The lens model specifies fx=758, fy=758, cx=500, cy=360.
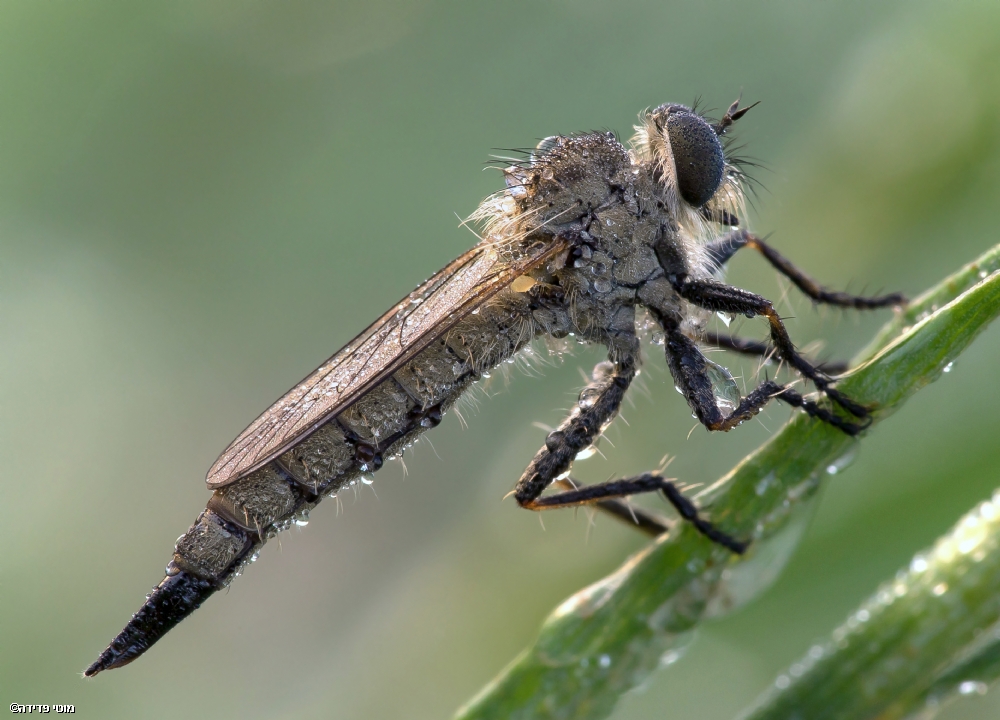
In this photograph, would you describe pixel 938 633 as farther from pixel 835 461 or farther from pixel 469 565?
pixel 469 565

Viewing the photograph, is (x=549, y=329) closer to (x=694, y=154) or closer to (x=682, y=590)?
(x=694, y=154)

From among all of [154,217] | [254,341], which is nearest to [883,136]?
[254,341]

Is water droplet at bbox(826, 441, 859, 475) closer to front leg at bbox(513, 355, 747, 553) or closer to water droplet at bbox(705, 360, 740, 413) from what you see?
front leg at bbox(513, 355, 747, 553)

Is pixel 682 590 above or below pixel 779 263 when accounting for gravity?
below

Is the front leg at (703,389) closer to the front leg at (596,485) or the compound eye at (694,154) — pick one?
the front leg at (596,485)

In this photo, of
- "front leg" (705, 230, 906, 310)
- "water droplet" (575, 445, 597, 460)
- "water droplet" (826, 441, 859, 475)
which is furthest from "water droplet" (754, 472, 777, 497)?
"front leg" (705, 230, 906, 310)

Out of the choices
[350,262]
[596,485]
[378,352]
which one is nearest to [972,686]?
[596,485]
